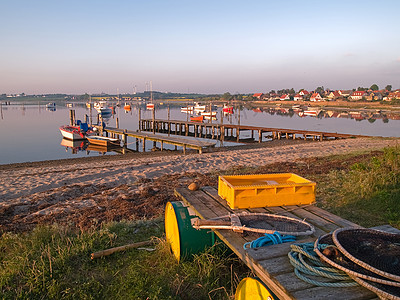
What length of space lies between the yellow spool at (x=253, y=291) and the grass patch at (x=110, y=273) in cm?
65

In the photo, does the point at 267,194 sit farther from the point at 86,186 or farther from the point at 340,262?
the point at 86,186

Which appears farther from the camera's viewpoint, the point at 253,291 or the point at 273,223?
the point at 273,223

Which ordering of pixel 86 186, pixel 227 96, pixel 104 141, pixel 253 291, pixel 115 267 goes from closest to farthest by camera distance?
pixel 253 291
pixel 115 267
pixel 86 186
pixel 104 141
pixel 227 96

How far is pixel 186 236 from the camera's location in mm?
3906

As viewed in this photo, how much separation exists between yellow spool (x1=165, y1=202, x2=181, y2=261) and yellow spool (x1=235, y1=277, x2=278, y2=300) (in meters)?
1.38

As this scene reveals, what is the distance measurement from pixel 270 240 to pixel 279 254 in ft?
1.26

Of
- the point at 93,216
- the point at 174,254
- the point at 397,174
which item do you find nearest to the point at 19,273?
the point at 174,254

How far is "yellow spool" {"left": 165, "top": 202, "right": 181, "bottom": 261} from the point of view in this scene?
3.96 metres

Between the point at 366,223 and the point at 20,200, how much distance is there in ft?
30.8

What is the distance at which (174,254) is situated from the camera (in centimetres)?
416

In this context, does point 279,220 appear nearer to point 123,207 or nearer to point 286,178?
point 286,178

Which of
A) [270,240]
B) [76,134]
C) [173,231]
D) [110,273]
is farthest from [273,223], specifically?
[76,134]

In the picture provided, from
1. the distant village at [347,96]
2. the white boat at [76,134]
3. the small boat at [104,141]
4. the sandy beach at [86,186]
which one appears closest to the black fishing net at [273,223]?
the sandy beach at [86,186]

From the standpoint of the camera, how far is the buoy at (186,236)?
12.8 feet
